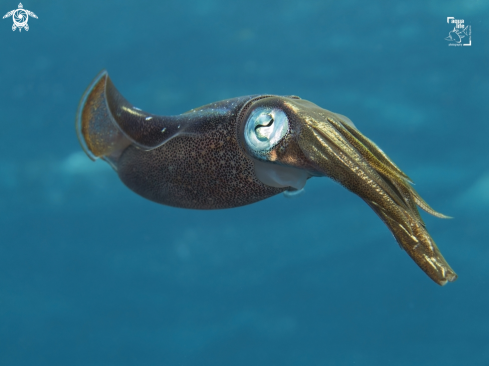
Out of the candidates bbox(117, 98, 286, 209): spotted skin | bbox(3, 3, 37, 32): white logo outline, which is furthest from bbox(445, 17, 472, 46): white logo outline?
bbox(117, 98, 286, 209): spotted skin

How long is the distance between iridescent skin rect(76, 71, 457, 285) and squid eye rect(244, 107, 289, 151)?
0.01m

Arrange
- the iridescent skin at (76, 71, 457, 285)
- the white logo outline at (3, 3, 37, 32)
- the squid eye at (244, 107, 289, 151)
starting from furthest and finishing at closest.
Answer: the white logo outline at (3, 3, 37, 32)
the squid eye at (244, 107, 289, 151)
the iridescent skin at (76, 71, 457, 285)

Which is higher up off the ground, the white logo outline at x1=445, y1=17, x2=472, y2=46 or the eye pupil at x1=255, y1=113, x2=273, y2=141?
the white logo outline at x1=445, y1=17, x2=472, y2=46

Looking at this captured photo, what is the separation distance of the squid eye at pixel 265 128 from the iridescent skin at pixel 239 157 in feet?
0.05

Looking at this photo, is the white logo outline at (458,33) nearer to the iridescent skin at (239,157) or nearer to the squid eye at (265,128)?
the iridescent skin at (239,157)

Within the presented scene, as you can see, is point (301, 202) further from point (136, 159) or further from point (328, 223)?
point (136, 159)

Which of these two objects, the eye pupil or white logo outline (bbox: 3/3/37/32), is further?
white logo outline (bbox: 3/3/37/32)

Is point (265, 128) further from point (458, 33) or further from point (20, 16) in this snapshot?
A: point (458, 33)

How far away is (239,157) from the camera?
335 centimetres

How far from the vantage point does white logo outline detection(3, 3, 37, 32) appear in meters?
9.58

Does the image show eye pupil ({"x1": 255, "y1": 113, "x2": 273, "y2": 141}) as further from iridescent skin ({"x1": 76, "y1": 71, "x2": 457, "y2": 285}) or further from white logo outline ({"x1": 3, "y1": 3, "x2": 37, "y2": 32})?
white logo outline ({"x1": 3, "y1": 3, "x2": 37, "y2": 32})

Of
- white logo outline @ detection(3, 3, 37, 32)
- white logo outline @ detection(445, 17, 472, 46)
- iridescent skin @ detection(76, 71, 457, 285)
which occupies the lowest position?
iridescent skin @ detection(76, 71, 457, 285)

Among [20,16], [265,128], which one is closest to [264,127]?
[265,128]

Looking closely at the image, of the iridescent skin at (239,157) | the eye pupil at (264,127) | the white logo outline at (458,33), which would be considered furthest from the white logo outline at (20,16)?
the eye pupil at (264,127)
